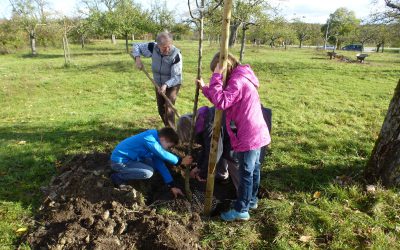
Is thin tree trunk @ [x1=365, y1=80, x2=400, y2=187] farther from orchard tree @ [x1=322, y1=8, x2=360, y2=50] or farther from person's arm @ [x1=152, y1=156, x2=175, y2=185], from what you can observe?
orchard tree @ [x1=322, y1=8, x2=360, y2=50]

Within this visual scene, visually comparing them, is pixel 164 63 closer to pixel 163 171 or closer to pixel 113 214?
pixel 163 171

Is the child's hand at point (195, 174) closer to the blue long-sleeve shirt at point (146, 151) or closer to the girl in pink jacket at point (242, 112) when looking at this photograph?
the blue long-sleeve shirt at point (146, 151)

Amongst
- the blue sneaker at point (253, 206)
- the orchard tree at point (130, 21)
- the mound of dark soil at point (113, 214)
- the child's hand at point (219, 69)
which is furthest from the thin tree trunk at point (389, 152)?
the orchard tree at point (130, 21)

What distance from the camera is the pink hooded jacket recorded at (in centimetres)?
270

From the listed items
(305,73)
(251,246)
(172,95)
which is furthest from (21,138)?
(305,73)

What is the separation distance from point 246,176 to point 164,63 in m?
2.71

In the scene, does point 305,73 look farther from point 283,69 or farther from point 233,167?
point 233,167

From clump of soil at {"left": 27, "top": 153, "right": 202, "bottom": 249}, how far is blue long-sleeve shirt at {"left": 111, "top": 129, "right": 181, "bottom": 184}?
0.30 m

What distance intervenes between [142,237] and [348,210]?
226 centimetres

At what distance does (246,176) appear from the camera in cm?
313

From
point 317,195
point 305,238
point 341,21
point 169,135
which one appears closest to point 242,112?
point 169,135

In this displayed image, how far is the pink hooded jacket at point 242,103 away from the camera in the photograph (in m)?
2.70

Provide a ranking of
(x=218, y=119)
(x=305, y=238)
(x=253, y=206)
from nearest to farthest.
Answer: (x=218, y=119)
(x=305, y=238)
(x=253, y=206)

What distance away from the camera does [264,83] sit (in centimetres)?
1223
